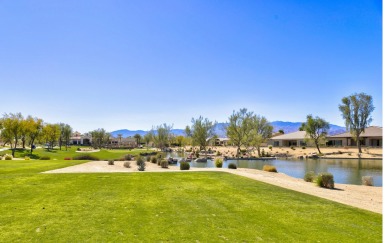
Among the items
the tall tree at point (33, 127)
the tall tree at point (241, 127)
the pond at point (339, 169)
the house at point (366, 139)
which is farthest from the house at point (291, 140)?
the tall tree at point (33, 127)

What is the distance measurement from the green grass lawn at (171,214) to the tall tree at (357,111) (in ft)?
202

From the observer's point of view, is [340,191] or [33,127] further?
[33,127]

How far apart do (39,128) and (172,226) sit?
209ft

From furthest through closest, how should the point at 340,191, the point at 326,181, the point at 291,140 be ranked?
the point at 291,140 → the point at 326,181 → the point at 340,191

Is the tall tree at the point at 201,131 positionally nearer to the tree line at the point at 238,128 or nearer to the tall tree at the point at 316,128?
the tree line at the point at 238,128

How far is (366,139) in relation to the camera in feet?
249

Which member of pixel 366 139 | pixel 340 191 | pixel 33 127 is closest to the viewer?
pixel 340 191

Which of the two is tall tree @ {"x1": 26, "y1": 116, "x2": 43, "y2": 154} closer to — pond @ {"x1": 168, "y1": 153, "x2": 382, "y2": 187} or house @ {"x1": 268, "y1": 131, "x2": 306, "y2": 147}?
pond @ {"x1": 168, "y1": 153, "x2": 382, "y2": 187}

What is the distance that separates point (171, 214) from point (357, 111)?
6908 cm

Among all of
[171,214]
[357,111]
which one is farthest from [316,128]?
[171,214]

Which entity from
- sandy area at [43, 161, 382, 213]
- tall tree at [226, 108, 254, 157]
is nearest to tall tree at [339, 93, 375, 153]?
tall tree at [226, 108, 254, 157]

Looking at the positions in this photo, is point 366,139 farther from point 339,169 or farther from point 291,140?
point 339,169

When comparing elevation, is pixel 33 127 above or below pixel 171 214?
above

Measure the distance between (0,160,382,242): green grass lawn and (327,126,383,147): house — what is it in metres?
68.0
